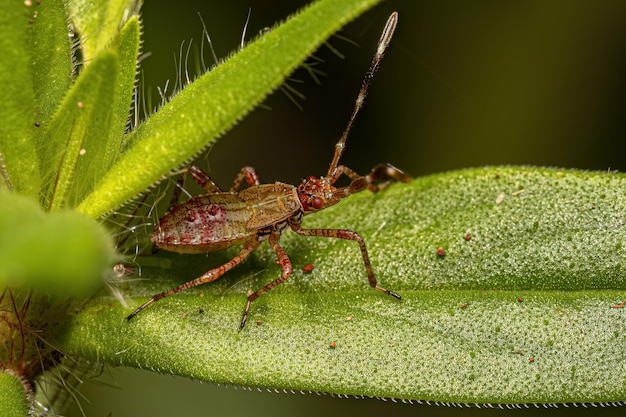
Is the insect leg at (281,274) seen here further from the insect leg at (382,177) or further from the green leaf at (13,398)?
the green leaf at (13,398)

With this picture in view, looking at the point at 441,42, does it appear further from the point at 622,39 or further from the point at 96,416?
the point at 96,416

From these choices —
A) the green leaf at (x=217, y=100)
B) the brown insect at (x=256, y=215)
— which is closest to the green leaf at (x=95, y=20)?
the green leaf at (x=217, y=100)

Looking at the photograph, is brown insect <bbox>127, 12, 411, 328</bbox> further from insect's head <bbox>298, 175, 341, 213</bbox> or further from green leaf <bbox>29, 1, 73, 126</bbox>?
green leaf <bbox>29, 1, 73, 126</bbox>

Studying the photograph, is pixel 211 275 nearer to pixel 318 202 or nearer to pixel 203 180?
pixel 318 202

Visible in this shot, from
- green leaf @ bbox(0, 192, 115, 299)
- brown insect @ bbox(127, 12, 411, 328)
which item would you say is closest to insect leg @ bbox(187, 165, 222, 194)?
brown insect @ bbox(127, 12, 411, 328)

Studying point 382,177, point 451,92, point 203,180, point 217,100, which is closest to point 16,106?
point 217,100

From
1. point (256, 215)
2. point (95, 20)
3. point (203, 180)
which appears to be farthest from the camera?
point (203, 180)
